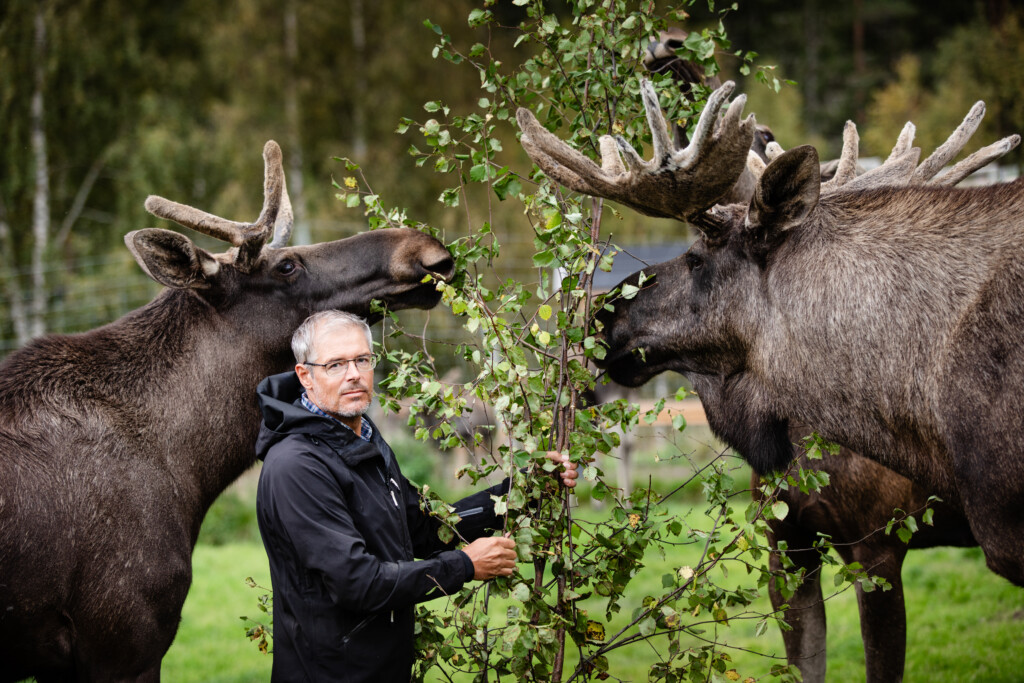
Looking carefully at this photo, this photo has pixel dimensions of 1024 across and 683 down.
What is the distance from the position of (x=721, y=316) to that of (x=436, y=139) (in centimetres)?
150

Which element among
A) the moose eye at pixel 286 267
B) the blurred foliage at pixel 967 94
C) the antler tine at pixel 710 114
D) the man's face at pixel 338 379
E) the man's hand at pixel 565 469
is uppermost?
the blurred foliage at pixel 967 94

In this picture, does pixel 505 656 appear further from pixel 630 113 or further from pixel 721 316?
pixel 630 113

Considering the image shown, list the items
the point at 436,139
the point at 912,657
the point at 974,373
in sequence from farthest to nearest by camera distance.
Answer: the point at 912,657, the point at 436,139, the point at 974,373

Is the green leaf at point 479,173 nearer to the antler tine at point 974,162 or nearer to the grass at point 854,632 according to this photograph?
the antler tine at point 974,162

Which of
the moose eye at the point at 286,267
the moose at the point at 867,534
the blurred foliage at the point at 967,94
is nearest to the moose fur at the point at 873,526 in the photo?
the moose at the point at 867,534

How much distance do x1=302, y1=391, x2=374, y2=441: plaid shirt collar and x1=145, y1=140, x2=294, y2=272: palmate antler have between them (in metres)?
1.14

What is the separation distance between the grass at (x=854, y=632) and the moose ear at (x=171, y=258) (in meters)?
3.02

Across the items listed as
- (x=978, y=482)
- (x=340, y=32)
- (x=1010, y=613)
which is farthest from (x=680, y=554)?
(x=340, y=32)

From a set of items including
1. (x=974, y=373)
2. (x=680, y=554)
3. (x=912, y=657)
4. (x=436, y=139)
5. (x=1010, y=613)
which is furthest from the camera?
(x=680, y=554)

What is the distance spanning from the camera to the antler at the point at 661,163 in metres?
3.51

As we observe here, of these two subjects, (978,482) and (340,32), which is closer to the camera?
(978,482)

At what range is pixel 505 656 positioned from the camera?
11.0 ft

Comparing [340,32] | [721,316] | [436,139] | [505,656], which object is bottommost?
[505,656]

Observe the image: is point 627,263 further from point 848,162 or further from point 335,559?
point 335,559
